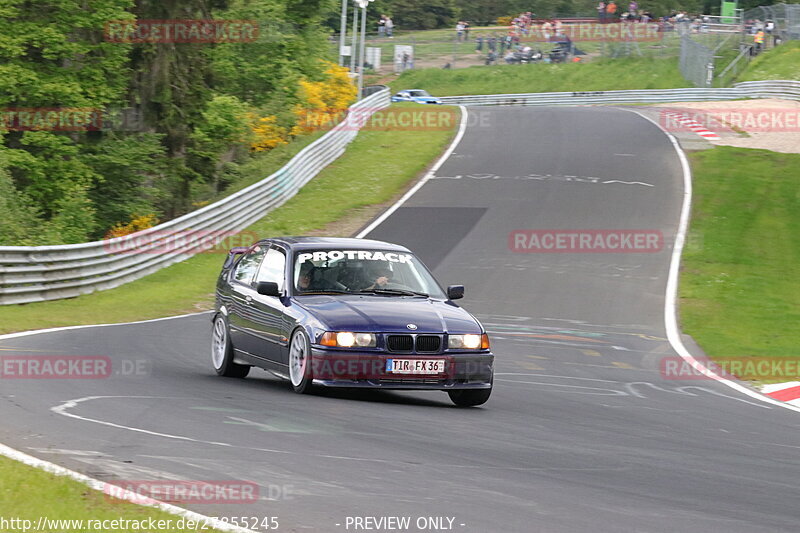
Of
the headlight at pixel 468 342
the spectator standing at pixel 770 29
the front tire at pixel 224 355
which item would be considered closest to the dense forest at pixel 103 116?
the front tire at pixel 224 355

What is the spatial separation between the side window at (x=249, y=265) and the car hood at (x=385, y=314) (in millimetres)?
1437

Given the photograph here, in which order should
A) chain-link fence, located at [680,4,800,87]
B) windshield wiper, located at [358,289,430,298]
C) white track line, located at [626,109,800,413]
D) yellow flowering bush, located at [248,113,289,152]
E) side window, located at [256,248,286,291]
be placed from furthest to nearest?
chain-link fence, located at [680,4,800,87] < yellow flowering bush, located at [248,113,289,152] < white track line, located at [626,109,800,413] < side window, located at [256,248,286,291] < windshield wiper, located at [358,289,430,298]

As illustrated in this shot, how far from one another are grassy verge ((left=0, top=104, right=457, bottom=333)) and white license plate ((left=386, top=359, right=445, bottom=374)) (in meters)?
7.83

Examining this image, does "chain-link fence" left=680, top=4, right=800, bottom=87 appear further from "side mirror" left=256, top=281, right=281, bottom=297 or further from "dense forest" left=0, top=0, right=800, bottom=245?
"side mirror" left=256, top=281, right=281, bottom=297

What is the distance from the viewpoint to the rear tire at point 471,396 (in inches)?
403

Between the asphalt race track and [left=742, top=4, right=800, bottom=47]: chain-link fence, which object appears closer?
the asphalt race track

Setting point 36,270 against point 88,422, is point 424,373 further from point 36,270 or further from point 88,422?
point 36,270

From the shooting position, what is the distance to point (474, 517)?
19.3 ft

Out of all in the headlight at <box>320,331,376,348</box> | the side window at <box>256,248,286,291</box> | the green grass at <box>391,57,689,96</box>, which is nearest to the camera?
the headlight at <box>320,331,376,348</box>

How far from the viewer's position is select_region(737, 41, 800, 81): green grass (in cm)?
5744

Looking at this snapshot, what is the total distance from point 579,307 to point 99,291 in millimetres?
8987

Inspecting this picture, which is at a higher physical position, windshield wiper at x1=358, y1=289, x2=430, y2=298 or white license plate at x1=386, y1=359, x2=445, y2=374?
windshield wiper at x1=358, y1=289, x2=430, y2=298

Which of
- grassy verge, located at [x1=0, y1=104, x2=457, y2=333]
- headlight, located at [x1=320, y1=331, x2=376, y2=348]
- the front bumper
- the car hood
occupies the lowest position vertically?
grassy verge, located at [x1=0, y1=104, x2=457, y2=333]

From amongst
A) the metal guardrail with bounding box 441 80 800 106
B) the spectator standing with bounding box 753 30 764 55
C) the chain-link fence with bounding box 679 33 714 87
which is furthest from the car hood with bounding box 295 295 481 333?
the spectator standing with bounding box 753 30 764 55
